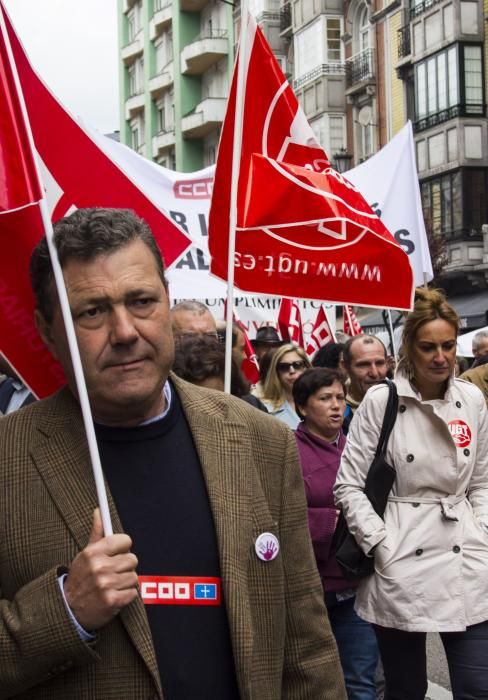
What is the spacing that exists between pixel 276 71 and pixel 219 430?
11.9 feet

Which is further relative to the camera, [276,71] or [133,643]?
[276,71]

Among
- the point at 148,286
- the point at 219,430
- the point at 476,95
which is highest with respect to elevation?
the point at 476,95

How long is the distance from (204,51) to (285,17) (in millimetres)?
5105

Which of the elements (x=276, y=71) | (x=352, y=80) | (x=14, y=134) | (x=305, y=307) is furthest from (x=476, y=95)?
(x=14, y=134)

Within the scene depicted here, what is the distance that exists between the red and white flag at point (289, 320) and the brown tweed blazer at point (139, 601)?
7.93 meters

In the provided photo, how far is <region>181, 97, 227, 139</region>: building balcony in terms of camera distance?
150 feet

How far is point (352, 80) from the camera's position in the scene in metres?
37.8

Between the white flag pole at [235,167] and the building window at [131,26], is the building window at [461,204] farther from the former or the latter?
the building window at [131,26]

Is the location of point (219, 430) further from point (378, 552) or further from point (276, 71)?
point (276, 71)

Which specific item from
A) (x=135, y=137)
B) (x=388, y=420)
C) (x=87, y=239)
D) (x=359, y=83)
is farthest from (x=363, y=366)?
(x=135, y=137)

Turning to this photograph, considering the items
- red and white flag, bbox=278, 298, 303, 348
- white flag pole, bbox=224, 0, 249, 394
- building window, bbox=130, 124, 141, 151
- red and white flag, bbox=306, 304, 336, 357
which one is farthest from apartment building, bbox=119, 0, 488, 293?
white flag pole, bbox=224, 0, 249, 394

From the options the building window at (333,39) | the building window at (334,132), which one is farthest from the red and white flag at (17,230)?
the building window at (333,39)

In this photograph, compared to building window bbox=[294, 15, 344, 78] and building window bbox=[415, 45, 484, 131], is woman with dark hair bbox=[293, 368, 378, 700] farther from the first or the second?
building window bbox=[294, 15, 344, 78]

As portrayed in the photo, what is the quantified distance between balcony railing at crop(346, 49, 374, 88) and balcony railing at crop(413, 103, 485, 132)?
436 cm
